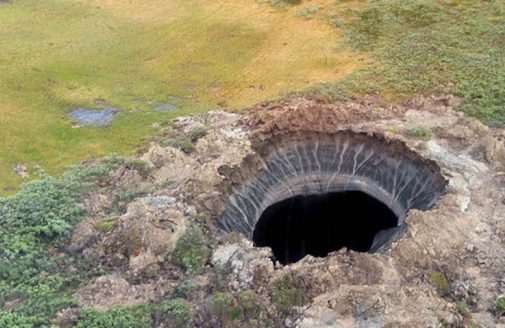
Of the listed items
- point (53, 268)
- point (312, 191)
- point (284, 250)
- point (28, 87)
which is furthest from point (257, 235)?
point (28, 87)

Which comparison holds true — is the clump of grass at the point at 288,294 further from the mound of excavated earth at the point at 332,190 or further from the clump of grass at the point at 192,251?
the clump of grass at the point at 192,251

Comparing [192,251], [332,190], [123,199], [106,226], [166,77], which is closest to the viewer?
[192,251]

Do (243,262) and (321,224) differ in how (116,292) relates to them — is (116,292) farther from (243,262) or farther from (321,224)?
(321,224)

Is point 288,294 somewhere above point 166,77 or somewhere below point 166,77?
below

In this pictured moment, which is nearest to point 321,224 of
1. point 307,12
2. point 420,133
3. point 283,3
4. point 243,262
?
point 420,133

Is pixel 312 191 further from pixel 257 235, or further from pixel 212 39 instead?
pixel 212 39

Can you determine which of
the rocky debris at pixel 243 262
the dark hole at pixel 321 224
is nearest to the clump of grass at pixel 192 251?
the rocky debris at pixel 243 262
